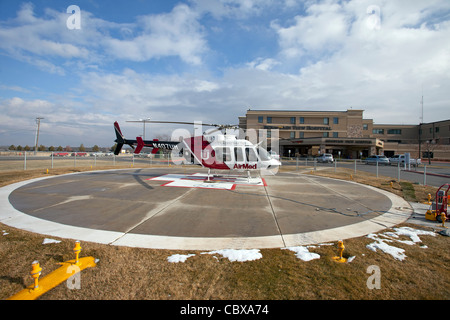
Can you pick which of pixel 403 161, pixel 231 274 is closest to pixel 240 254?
pixel 231 274

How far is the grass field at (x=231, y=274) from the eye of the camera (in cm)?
314

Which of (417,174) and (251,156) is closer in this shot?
(251,156)

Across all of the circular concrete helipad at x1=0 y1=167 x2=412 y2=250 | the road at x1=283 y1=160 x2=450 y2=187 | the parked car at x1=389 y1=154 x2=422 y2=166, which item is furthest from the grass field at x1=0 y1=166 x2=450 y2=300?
the parked car at x1=389 y1=154 x2=422 y2=166

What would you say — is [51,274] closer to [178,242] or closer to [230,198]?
[178,242]

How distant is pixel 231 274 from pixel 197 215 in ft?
11.5

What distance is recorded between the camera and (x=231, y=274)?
364 cm

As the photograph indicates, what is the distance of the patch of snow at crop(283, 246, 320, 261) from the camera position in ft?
13.9

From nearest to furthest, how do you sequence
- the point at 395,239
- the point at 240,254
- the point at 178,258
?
the point at 178,258
the point at 240,254
the point at 395,239

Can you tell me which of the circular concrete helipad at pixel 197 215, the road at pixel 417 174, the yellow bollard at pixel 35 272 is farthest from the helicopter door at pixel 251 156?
the yellow bollard at pixel 35 272

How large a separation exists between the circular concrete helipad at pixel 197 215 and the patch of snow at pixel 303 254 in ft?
0.94

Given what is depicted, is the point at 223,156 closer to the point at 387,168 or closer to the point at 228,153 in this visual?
the point at 228,153

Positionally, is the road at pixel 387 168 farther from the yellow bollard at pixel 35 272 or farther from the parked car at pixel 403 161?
the yellow bollard at pixel 35 272

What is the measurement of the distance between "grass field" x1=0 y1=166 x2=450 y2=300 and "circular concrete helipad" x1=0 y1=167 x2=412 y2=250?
626 millimetres
